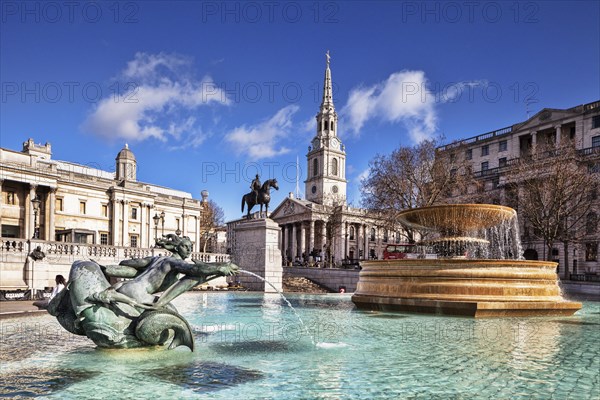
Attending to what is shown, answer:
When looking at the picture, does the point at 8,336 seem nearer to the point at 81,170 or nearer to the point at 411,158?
the point at 411,158

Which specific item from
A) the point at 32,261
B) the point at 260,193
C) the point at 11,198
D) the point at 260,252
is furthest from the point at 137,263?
the point at 11,198

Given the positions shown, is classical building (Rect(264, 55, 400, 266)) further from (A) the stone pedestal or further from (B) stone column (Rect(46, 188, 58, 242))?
(A) the stone pedestal

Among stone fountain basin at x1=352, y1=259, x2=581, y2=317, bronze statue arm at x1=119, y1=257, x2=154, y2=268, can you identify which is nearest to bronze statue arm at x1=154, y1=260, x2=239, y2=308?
bronze statue arm at x1=119, y1=257, x2=154, y2=268

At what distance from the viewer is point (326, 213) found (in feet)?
306

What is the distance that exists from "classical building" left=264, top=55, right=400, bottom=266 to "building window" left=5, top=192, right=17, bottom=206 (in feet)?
128

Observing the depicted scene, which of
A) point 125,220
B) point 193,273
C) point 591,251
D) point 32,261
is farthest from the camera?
point 125,220

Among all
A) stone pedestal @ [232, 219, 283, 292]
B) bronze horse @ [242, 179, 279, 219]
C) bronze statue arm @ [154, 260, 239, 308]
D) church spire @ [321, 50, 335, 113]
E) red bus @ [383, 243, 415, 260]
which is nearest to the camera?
bronze statue arm @ [154, 260, 239, 308]

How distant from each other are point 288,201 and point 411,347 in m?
93.5

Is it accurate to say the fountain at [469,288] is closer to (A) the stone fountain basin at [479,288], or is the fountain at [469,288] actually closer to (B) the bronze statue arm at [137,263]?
(A) the stone fountain basin at [479,288]

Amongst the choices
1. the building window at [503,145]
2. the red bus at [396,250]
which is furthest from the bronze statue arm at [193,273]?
the building window at [503,145]

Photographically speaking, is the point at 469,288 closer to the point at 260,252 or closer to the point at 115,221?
the point at 260,252

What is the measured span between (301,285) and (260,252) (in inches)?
245

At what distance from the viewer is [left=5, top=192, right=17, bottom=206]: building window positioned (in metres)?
50.8

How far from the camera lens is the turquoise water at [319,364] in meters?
5.09
